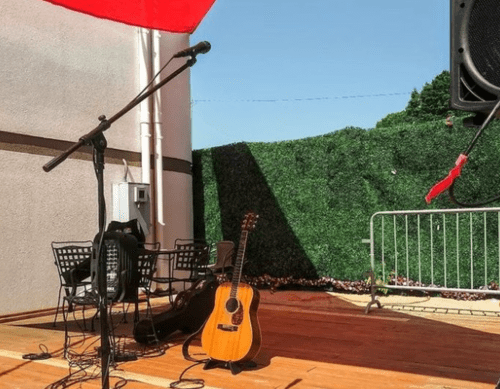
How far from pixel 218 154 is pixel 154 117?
1.58 meters

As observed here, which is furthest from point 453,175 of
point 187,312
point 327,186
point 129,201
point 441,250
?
point 327,186

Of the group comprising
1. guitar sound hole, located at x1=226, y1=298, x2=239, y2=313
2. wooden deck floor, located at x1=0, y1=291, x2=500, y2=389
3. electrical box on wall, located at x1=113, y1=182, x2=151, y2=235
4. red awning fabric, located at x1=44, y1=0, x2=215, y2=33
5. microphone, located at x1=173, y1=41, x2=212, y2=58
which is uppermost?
red awning fabric, located at x1=44, y1=0, x2=215, y2=33

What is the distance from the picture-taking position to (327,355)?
441 centimetres

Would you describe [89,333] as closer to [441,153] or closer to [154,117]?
[154,117]

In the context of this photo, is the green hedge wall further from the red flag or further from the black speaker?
the red flag

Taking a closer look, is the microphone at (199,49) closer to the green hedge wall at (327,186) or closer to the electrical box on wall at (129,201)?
the electrical box on wall at (129,201)

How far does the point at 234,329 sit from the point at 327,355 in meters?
0.92

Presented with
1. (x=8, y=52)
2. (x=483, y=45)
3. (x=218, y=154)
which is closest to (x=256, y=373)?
(x=483, y=45)

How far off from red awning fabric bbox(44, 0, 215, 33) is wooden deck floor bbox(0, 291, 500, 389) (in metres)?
3.00

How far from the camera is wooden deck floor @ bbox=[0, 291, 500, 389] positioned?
12.0 feet

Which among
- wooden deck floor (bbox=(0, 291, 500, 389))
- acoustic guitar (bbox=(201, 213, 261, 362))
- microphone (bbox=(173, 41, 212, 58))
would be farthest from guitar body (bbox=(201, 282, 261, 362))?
microphone (bbox=(173, 41, 212, 58))

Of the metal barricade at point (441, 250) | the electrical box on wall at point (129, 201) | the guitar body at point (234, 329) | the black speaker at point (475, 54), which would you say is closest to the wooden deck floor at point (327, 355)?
the guitar body at point (234, 329)

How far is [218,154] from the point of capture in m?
9.78

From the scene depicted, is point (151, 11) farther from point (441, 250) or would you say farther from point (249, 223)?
point (441, 250)
